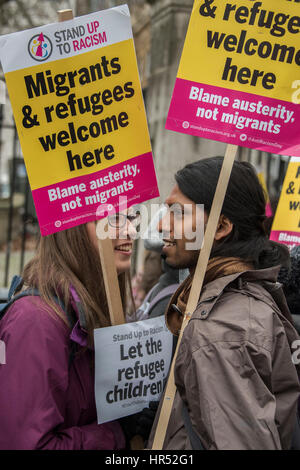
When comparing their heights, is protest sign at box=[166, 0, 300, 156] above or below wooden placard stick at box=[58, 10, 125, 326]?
above

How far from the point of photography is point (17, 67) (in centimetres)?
211

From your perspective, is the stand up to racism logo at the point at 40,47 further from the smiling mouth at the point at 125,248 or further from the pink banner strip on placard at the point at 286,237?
the pink banner strip on placard at the point at 286,237

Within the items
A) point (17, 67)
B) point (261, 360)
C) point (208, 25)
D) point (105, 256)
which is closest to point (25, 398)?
point (105, 256)

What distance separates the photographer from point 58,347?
78.2 inches

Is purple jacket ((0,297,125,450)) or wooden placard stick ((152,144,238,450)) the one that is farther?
wooden placard stick ((152,144,238,450))

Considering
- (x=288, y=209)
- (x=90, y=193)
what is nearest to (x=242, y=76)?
(x=90, y=193)

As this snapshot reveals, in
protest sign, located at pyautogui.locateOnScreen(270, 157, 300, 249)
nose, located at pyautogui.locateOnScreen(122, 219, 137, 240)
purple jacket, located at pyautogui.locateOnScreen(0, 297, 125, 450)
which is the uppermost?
nose, located at pyautogui.locateOnScreen(122, 219, 137, 240)

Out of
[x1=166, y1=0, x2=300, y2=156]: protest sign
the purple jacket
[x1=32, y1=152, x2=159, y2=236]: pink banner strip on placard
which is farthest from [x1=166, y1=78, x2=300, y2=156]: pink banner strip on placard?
the purple jacket

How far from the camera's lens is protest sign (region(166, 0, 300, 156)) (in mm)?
2238

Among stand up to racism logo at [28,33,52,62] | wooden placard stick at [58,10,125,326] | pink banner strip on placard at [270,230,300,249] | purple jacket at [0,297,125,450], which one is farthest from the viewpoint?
pink banner strip on placard at [270,230,300,249]

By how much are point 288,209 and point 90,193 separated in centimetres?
173

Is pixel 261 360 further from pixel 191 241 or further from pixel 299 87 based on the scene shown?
pixel 299 87

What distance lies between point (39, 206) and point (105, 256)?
34 cm

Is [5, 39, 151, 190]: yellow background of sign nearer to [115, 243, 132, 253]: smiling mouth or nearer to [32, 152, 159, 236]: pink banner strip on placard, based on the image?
[32, 152, 159, 236]: pink banner strip on placard
